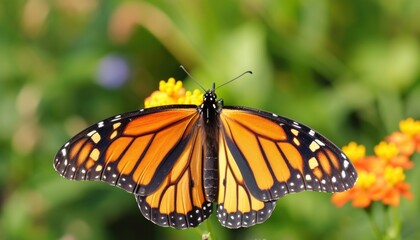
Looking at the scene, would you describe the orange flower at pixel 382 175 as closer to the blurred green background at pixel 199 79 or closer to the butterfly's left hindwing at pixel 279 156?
the butterfly's left hindwing at pixel 279 156

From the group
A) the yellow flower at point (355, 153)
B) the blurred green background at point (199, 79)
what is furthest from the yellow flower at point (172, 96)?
the blurred green background at point (199, 79)

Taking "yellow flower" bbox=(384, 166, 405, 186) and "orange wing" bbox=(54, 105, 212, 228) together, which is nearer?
"orange wing" bbox=(54, 105, 212, 228)

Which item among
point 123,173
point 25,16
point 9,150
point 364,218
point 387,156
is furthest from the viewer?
point 25,16

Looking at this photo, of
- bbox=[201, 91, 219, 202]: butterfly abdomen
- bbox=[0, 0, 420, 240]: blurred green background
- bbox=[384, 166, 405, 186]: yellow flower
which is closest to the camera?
Result: bbox=[201, 91, 219, 202]: butterfly abdomen

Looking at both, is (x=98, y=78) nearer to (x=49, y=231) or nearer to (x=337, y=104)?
(x=49, y=231)

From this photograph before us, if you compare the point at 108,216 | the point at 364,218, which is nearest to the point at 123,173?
the point at 364,218

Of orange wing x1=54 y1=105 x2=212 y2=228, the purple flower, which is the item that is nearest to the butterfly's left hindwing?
orange wing x1=54 y1=105 x2=212 y2=228

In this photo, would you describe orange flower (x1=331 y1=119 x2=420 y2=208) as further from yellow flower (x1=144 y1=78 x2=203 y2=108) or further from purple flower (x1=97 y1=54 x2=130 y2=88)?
purple flower (x1=97 y1=54 x2=130 y2=88)
